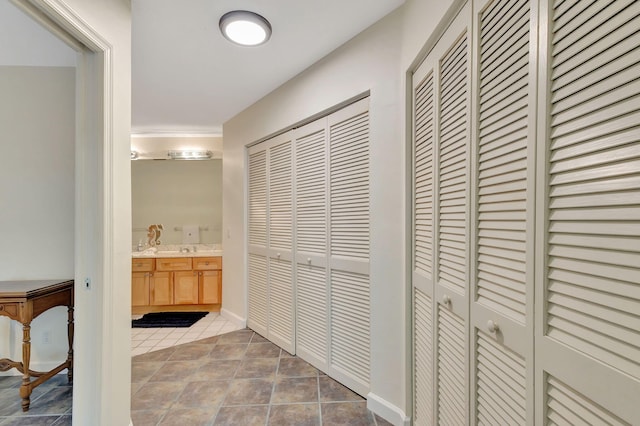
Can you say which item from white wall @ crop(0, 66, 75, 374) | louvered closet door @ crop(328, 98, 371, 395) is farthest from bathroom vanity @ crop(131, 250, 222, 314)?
louvered closet door @ crop(328, 98, 371, 395)

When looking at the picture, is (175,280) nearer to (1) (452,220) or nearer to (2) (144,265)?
(2) (144,265)

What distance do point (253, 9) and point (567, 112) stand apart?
5.69 feet

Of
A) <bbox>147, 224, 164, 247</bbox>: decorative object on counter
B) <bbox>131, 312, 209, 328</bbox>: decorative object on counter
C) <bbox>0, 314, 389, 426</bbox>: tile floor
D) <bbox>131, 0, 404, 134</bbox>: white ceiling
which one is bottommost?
<bbox>131, 312, 209, 328</bbox>: decorative object on counter

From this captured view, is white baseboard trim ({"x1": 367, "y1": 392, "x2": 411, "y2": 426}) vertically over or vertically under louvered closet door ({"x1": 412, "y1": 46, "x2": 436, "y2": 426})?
under

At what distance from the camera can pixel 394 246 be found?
1791mm

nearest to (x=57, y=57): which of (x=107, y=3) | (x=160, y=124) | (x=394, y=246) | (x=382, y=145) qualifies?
(x=107, y=3)

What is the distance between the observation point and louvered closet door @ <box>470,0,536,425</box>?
836mm

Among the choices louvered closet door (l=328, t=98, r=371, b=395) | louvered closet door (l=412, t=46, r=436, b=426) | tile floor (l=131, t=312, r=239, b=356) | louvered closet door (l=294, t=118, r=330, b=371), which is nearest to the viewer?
louvered closet door (l=412, t=46, r=436, b=426)

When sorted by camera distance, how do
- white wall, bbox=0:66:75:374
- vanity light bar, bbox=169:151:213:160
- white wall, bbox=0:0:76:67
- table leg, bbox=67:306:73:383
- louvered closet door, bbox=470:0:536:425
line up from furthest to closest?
vanity light bar, bbox=169:151:213:160, white wall, bbox=0:66:75:374, table leg, bbox=67:306:73:383, white wall, bbox=0:0:76:67, louvered closet door, bbox=470:0:536:425

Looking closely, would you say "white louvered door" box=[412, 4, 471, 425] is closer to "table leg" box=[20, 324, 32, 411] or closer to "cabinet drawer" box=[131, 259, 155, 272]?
"table leg" box=[20, 324, 32, 411]

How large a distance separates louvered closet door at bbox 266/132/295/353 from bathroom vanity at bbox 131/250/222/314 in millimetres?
1389

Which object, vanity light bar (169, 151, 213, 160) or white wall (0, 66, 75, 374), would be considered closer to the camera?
white wall (0, 66, 75, 374)

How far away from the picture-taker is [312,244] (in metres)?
2.51

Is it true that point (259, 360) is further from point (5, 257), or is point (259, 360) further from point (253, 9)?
point (253, 9)
